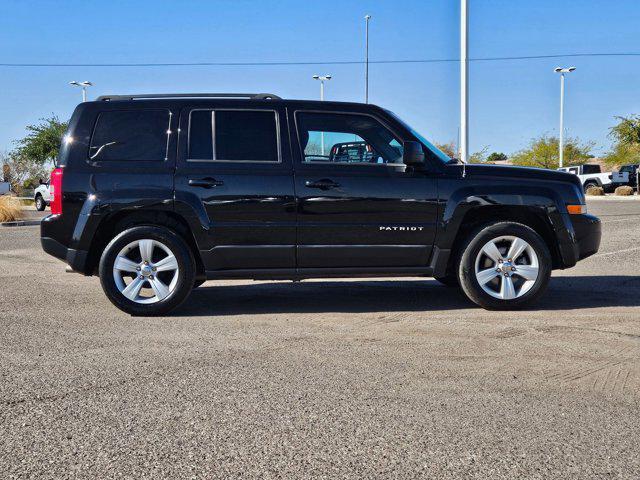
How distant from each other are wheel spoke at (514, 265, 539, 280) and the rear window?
99.4 inches

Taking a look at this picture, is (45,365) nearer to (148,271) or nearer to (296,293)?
(148,271)

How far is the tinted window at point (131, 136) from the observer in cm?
638

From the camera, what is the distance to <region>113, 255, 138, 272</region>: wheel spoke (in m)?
6.28

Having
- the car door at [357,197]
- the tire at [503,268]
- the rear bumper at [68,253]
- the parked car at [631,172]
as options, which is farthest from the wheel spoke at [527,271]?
the parked car at [631,172]

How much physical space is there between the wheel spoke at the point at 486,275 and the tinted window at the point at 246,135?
2.22 metres

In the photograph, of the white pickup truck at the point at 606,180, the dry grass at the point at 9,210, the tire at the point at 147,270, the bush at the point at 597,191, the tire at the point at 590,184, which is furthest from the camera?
the tire at the point at 590,184

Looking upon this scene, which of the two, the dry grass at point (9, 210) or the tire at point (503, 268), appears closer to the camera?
the tire at point (503, 268)

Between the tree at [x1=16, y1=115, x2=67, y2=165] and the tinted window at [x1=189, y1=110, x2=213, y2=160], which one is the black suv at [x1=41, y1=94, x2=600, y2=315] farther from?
the tree at [x1=16, y1=115, x2=67, y2=165]

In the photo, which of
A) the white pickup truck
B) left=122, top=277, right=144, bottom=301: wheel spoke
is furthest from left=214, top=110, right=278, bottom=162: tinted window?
the white pickup truck

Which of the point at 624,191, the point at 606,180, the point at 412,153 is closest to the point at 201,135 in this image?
the point at 412,153

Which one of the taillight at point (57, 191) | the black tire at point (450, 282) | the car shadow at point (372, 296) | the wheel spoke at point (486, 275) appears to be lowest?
the car shadow at point (372, 296)

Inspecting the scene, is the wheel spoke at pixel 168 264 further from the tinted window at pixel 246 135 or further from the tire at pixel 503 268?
the tire at pixel 503 268

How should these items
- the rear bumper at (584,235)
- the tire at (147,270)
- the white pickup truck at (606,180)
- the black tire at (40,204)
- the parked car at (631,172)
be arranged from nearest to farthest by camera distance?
the tire at (147,270)
the rear bumper at (584,235)
the black tire at (40,204)
the white pickup truck at (606,180)
the parked car at (631,172)

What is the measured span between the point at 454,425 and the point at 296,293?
4417 millimetres
